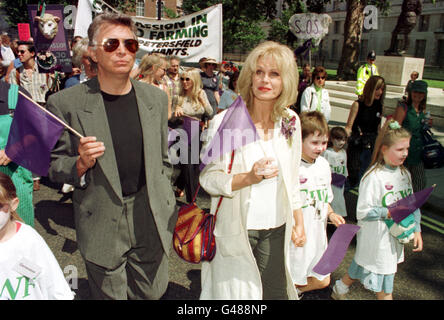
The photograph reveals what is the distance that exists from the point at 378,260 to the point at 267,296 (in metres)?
1.14

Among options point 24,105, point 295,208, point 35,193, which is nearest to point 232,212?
point 295,208

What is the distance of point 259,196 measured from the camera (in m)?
2.27

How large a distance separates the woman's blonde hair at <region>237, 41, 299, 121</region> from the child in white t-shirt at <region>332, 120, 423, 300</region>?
1.22m

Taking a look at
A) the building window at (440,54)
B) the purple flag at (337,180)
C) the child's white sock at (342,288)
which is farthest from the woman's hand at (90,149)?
the building window at (440,54)

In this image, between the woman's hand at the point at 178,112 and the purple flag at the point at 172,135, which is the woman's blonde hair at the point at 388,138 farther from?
the woman's hand at the point at 178,112

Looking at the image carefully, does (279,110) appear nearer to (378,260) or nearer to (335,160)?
(378,260)

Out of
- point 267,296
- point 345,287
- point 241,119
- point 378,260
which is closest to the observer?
point 241,119

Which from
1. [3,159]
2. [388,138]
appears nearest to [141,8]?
[3,159]

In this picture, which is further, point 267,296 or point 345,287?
point 345,287

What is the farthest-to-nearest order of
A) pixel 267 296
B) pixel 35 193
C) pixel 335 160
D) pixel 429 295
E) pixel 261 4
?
pixel 261 4 → pixel 35 193 → pixel 335 160 → pixel 429 295 → pixel 267 296

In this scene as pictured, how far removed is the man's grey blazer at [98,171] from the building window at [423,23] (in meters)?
54.5

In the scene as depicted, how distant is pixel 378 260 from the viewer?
3.05 meters

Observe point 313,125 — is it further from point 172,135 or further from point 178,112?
point 178,112

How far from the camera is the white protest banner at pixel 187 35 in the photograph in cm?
649
